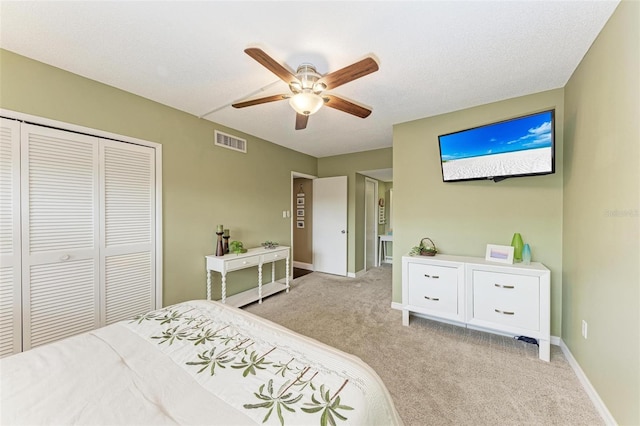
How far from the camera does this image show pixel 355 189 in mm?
4758

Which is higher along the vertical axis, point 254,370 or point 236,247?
point 236,247

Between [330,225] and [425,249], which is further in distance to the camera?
[330,225]

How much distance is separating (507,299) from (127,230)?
3727 millimetres

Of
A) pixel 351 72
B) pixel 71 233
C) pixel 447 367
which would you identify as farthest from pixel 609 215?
pixel 71 233

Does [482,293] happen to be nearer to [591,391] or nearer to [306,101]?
[591,391]

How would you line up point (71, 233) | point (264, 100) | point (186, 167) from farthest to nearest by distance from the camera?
point (186, 167)
point (71, 233)
point (264, 100)

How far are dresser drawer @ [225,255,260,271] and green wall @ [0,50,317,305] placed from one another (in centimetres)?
38

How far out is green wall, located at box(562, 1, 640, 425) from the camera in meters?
1.28

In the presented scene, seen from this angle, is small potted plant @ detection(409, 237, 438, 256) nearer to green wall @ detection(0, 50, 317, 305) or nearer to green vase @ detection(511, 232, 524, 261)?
green vase @ detection(511, 232, 524, 261)

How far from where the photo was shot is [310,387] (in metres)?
0.90

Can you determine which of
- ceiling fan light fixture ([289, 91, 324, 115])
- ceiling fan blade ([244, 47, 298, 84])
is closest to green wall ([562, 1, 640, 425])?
ceiling fan light fixture ([289, 91, 324, 115])

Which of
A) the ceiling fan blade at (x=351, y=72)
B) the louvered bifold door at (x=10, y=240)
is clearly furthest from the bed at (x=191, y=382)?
the ceiling fan blade at (x=351, y=72)

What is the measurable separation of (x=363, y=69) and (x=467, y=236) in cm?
224

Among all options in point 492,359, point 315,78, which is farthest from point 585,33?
point 492,359
